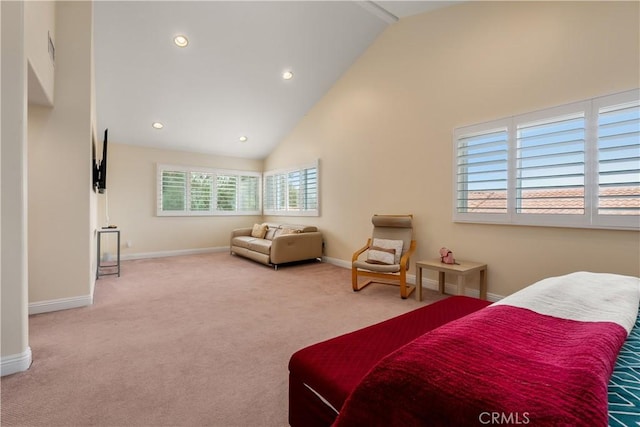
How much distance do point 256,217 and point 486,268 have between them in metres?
5.66

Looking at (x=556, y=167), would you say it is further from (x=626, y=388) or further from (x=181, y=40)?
(x=181, y=40)

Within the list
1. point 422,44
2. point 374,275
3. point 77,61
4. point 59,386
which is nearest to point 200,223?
point 77,61

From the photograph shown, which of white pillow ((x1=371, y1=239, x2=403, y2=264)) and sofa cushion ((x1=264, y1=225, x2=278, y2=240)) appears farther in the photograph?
sofa cushion ((x1=264, y1=225, x2=278, y2=240))

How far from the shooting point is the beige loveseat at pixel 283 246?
494cm

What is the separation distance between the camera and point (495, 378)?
65cm

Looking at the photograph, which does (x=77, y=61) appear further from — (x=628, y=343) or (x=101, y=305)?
(x=628, y=343)

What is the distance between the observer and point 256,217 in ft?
24.8

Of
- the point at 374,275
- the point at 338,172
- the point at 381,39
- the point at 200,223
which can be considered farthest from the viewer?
the point at 200,223

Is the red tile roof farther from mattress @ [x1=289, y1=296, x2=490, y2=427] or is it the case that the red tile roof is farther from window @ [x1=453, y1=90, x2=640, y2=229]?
mattress @ [x1=289, y1=296, x2=490, y2=427]

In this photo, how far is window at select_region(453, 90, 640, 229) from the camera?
237cm

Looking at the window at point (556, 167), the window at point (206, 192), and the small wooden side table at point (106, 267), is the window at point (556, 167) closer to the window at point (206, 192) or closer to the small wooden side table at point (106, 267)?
the small wooden side table at point (106, 267)

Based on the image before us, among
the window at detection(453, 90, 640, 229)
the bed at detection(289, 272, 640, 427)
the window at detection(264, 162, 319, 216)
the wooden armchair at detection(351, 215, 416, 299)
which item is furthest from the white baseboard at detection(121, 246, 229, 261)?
the bed at detection(289, 272, 640, 427)

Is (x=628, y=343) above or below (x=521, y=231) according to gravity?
below

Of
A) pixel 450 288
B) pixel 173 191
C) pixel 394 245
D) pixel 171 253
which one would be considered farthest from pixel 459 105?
pixel 171 253
